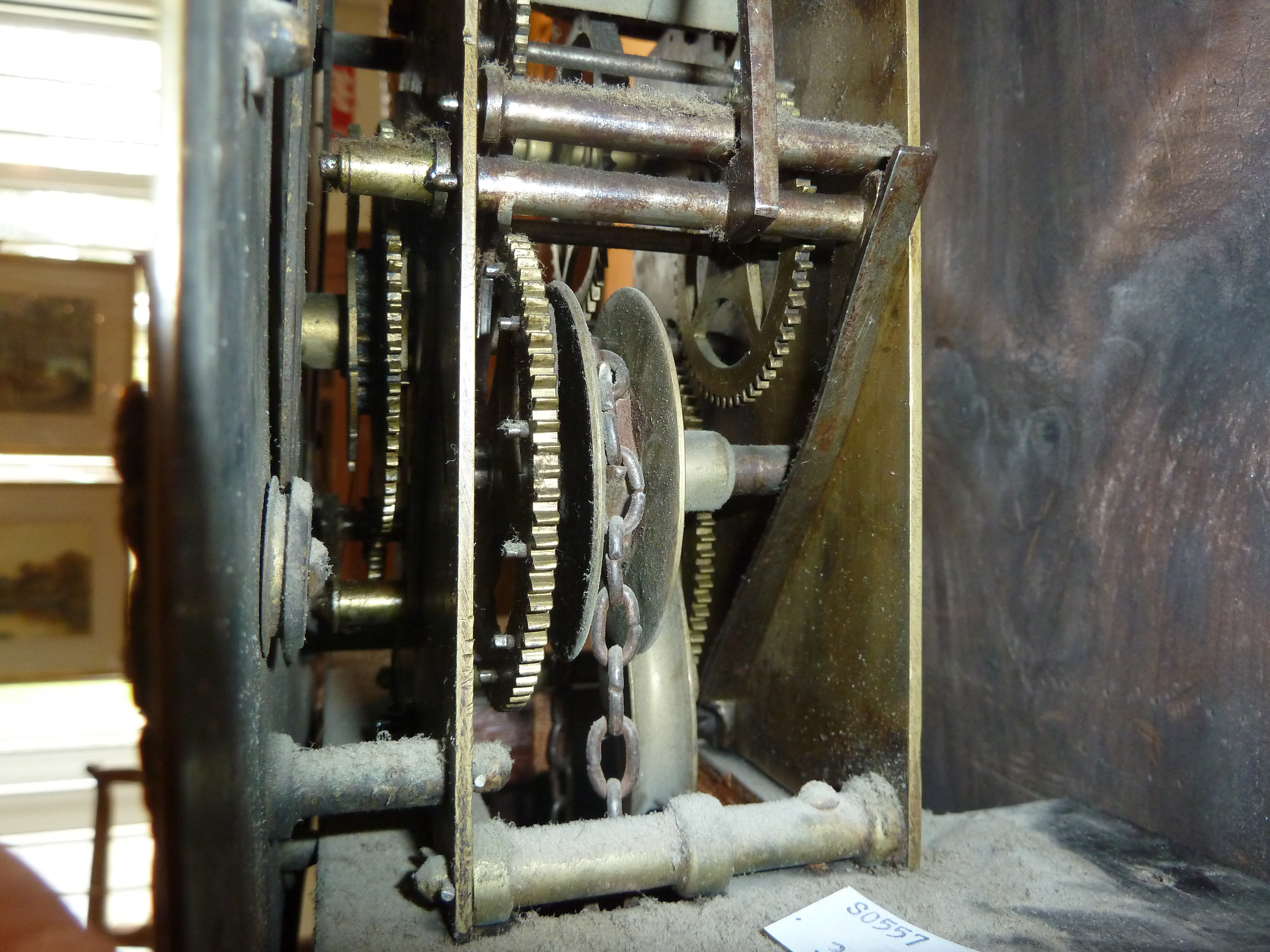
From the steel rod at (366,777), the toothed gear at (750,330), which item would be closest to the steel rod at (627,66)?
the toothed gear at (750,330)

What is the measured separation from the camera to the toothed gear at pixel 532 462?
3.18 feet

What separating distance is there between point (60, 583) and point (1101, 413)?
2188mm

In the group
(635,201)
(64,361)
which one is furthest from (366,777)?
(64,361)

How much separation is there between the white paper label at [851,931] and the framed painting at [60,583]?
64.6 inches

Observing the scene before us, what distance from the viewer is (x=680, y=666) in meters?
1.36

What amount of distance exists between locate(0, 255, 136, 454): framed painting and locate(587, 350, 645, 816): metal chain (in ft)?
5.09

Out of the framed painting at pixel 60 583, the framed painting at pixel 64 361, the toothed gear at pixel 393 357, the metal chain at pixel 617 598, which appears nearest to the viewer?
the metal chain at pixel 617 598

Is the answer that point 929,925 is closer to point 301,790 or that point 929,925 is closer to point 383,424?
point 301,790

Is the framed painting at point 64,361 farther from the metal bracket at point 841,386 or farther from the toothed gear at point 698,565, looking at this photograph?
the metal bracket at point 841,386

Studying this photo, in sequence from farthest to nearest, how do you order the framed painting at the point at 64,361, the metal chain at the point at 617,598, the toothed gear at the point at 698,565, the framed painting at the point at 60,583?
the framed painting at the point at 64,361 → the framed painting at the point at 60,583 → the toothed gear at the point at 698,565 → the metal chain at the point at 617,598

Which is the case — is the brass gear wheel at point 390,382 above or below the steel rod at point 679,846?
above

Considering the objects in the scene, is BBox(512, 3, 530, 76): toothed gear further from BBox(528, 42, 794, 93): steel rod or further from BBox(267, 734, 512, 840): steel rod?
BBox(267, 734, 512, 840): steel rod

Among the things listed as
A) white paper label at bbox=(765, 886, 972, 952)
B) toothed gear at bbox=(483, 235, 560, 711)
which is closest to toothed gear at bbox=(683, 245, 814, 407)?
toothed gear at bbox=(483, 235, 560, 711)

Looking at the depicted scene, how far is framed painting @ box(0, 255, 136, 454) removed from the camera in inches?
85.4
